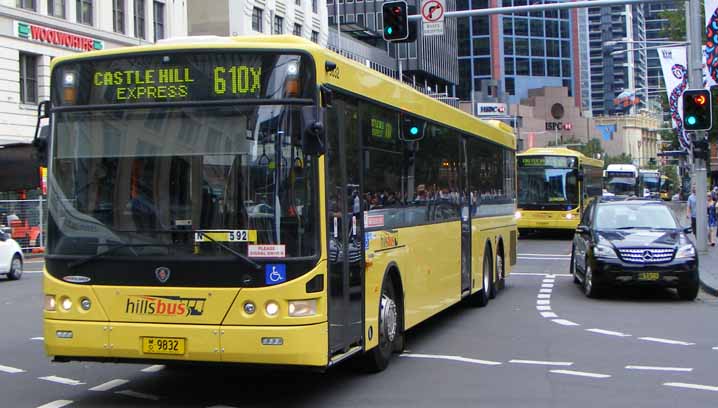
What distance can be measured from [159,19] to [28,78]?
411 inches

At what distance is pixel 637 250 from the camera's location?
17.0m

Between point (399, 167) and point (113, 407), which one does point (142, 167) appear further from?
point (399, 167)

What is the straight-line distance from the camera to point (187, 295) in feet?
27.2

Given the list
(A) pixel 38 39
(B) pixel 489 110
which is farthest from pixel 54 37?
(B) pixel 489 110

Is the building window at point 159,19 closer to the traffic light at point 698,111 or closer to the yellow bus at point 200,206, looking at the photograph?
the traffic light at point 698,111

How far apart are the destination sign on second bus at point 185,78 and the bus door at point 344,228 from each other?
759mm

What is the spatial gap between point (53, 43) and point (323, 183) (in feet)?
119

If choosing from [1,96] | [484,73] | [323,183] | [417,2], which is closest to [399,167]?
[323,183]

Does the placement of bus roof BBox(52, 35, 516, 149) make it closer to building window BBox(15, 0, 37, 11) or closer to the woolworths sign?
the woolworths sign

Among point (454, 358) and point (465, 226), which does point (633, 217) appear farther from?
point (454, 358)

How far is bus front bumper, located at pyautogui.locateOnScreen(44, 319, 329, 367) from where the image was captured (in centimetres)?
811

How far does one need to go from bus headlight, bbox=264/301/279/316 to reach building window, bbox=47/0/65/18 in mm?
36975

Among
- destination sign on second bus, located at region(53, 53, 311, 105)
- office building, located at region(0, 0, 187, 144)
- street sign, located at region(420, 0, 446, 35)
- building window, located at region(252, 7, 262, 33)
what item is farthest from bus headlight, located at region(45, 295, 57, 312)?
building window, located at region(252, 7, 262, 33)

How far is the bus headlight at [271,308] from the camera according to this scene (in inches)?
321
